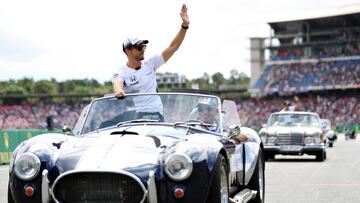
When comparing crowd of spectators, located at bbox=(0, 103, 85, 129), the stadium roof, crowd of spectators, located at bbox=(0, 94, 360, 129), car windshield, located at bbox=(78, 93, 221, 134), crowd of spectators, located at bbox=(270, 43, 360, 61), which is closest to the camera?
car windshield, located at bbox=(78, 93, 221, 134)

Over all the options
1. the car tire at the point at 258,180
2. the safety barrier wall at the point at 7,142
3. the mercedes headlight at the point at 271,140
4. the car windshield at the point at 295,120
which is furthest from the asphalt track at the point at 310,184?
the safety barrier wall at the point at 7,142

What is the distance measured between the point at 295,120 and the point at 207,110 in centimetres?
1616

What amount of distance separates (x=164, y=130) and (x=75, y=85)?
590 ft

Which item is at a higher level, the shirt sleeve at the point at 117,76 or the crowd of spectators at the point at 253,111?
the shirt sleeve at the point at 117,76

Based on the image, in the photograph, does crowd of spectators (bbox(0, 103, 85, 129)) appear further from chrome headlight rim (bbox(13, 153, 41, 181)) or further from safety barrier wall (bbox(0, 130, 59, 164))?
chrome headlight rim (bbox(13, 153, 41, 181))

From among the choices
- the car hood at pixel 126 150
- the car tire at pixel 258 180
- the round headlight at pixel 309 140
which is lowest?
the round headlight at pixel 309 140

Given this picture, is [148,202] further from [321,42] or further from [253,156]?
[321,42]

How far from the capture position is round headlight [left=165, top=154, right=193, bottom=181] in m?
6.36

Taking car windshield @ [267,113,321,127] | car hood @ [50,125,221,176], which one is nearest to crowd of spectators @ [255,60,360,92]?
car windshield @ [267,113,321,127]

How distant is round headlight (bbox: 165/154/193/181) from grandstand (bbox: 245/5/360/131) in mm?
71358

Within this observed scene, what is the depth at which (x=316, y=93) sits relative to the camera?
286 ft

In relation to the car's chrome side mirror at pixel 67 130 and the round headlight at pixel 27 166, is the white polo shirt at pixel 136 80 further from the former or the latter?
the round headlight at pixel 27 166

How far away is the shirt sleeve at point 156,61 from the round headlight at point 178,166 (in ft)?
9.37

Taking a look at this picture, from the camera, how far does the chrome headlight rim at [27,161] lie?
21.3 ft
